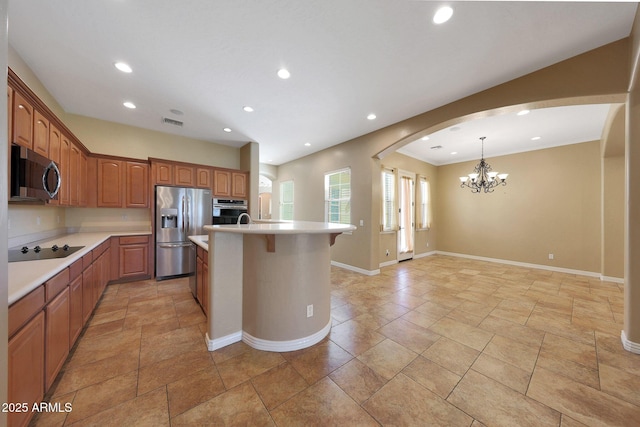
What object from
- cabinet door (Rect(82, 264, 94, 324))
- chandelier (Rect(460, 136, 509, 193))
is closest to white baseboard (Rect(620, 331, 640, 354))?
chandelier (Rect(460, 136, 509, 193))

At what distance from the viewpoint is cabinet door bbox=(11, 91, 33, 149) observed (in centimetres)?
189

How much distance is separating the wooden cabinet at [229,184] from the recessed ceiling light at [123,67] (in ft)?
7.73

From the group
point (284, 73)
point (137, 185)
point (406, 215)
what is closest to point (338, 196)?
point (406, 215)

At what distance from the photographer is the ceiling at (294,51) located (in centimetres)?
179

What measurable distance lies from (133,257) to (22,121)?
2.62 meters

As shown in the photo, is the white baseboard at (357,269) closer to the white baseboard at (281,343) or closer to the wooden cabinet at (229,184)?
the white baseboard at (281,343)

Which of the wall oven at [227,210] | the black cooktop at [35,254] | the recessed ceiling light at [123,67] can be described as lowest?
the black cooktop at [35,254]

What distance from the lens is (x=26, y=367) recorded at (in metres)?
1.24

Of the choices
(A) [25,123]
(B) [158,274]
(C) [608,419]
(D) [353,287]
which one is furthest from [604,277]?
(A) [25,123]

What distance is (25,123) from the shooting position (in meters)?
2.04

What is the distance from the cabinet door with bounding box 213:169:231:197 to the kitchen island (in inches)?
120

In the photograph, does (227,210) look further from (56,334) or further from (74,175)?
(56,334)

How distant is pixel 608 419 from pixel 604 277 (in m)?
4.79

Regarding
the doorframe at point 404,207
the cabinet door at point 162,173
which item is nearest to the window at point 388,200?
the doorframe at point 404,207
